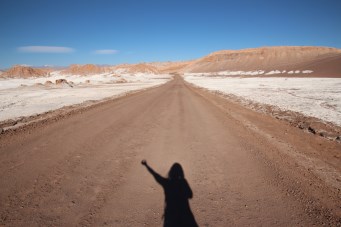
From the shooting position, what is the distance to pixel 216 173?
604 centimetres

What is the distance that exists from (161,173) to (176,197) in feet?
3.90

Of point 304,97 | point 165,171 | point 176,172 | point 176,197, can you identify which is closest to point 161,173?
point 165,171

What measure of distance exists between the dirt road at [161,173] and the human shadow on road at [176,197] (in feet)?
0.41

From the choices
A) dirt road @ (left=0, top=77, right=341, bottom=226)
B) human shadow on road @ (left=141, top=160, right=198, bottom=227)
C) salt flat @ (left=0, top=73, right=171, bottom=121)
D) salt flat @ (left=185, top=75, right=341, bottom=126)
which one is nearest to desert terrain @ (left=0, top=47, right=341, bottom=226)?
dirt road @ (left=0, top=77, right=341, bottom=226)

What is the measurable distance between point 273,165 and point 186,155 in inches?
90.3

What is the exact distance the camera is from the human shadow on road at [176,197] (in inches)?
166

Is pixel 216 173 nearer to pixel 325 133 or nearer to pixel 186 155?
pixel 186 155

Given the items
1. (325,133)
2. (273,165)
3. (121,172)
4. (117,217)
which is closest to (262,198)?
(273,165)

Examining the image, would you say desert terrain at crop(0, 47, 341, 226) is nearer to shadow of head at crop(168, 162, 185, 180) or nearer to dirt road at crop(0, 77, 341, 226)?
dirt road at crop(0, 77, 341, 226)

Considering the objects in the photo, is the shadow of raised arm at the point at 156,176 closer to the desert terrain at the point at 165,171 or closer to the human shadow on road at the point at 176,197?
the human shadow on road at the point at 176,197

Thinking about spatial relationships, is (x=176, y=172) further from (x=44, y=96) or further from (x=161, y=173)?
(x=44, y=96)

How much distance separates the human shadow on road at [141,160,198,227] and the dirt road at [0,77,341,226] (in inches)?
5.0

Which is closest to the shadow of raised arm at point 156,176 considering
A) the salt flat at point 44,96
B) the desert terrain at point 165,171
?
the desert terrain at point 165,171

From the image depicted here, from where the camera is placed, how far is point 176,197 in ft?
16.3
